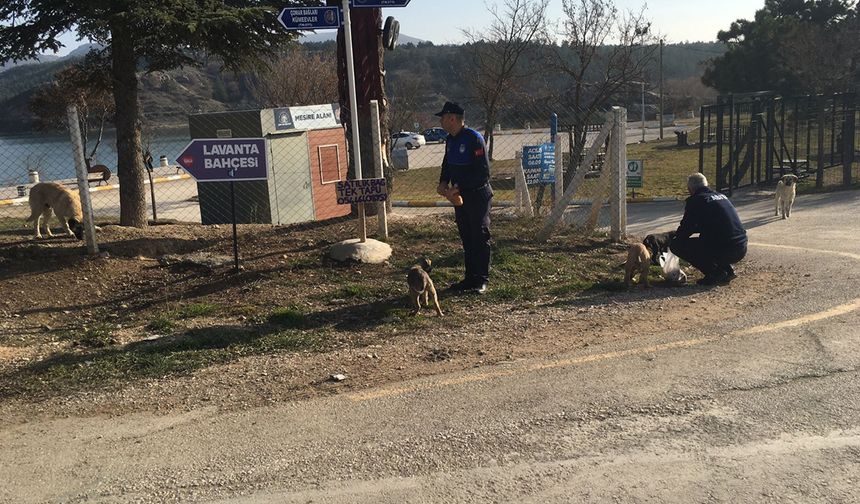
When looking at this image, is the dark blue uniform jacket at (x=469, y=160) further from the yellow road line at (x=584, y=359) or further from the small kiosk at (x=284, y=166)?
the small kiosk at (x=284, y=166)

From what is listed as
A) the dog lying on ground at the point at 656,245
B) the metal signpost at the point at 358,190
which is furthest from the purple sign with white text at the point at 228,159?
the dog lying on ground at the point at 656,245

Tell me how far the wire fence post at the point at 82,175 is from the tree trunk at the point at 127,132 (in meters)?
1.88

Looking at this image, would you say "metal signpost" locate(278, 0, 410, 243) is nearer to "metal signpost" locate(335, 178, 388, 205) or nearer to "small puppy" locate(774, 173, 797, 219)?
"metal signpost" locate(335, 178, 388, 205)

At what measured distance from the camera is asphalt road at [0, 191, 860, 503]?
3.73 meters

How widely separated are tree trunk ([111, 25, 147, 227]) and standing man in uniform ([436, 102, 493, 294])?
4920mm

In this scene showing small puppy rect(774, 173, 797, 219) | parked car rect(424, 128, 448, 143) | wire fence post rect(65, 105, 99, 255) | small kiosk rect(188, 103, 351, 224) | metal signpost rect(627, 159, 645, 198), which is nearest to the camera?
wire fence post rect(65, 105, 99, 255)

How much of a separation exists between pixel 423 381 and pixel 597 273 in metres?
4.10

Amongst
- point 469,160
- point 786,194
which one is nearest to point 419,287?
point 469,160

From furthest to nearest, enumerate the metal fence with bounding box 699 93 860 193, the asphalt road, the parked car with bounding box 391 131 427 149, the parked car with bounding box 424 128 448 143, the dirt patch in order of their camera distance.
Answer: the parked car with bounding box 424 128 448 143, the parked car with bounding box 391 131 427 149, the metal fence with bounding box 699 93 860 193, the dirt patch, the asphalt road

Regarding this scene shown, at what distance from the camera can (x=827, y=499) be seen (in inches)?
139

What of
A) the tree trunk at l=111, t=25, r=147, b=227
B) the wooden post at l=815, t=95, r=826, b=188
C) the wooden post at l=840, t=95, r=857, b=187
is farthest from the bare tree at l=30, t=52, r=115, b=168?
the wooden post at l=840, t=95, r=857, b=187

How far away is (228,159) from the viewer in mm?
7973

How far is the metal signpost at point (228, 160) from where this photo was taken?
7.89 meters

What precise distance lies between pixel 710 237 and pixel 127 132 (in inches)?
300
